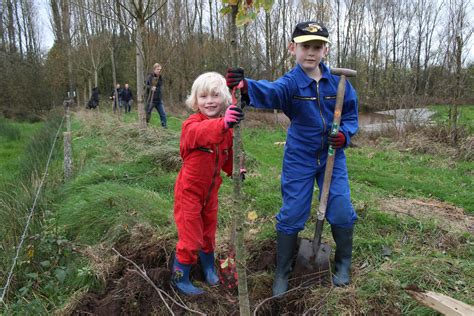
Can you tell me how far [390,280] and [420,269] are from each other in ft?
0.96

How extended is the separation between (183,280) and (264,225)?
1.30 m

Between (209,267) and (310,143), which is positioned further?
(209,267)

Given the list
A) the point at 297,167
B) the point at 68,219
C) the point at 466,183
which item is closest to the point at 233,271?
the point at 297,167

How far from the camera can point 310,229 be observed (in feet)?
11.6

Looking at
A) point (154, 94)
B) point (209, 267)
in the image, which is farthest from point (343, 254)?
point (154, 94)

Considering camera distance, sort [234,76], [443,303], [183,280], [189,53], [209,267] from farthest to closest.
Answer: [189,53], [209,267], [183,280], [443,303], [234,76]

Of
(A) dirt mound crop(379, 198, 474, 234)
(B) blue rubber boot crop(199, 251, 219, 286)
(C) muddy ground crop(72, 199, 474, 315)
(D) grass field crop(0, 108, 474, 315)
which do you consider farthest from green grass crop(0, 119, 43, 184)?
(A) dirt mound crop(379, 198, 474, 234)

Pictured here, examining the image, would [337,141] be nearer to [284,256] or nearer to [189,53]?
[284,256]

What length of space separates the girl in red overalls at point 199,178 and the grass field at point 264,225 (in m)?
0.49

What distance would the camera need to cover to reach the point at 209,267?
2.81 m

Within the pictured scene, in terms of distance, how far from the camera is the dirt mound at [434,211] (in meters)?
4.07

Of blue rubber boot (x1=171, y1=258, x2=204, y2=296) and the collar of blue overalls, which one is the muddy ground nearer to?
blue rubber boot (x1=171, y1=258, x2=204, y2=296)

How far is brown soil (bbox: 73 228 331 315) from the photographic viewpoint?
247 cm

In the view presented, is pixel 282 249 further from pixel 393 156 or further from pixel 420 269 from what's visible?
pixel 393 156
